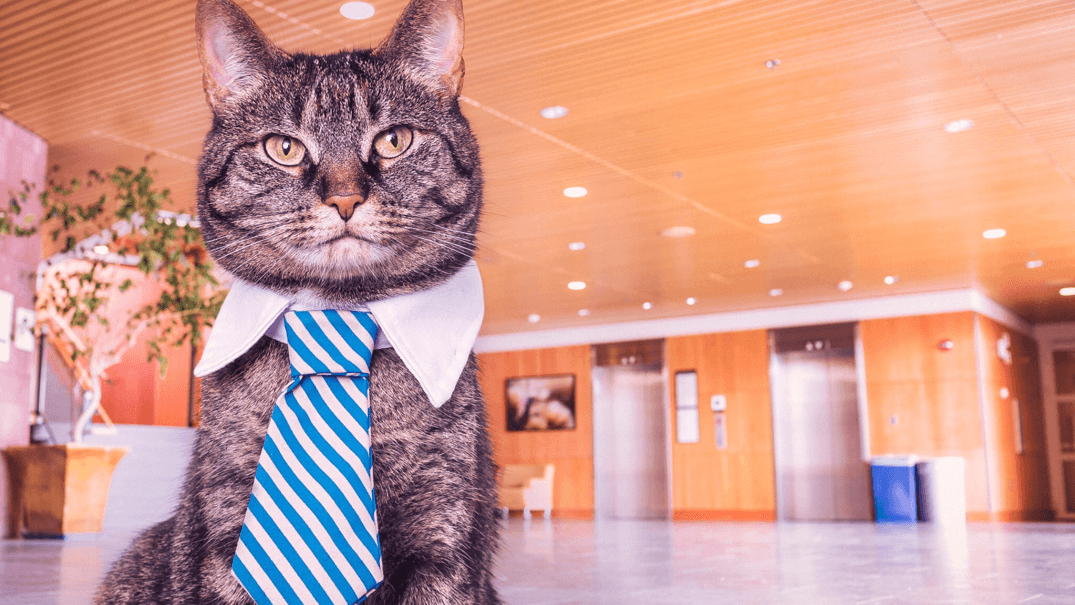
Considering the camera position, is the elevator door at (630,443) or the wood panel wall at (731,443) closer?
the wood panel wall at (731,443)

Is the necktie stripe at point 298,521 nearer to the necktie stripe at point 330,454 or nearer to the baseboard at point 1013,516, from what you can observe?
the necktie stripe at point 330,454

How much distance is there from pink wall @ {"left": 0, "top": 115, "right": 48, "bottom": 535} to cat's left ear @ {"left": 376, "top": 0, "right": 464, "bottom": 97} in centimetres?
673

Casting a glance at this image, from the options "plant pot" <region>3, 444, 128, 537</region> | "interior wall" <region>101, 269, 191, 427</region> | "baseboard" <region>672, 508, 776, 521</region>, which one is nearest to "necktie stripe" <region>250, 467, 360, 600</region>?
"plant pot" <region>3, 444, 128, 537</region>

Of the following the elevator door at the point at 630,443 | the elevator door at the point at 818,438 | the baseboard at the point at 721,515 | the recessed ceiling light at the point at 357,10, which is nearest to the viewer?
the recessed ceiling light at the point at 357,10

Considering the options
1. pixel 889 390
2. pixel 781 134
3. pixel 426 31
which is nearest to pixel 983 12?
pixel 781 134

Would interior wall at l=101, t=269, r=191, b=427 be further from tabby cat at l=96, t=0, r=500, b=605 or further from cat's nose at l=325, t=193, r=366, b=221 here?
cat's nose at l=325, t=193, r=366, b=221

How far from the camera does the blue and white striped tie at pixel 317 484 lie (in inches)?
43.5

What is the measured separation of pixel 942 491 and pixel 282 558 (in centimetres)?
1363

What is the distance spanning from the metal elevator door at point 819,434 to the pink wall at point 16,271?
11398 mm

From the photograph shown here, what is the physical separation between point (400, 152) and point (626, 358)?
15322mm

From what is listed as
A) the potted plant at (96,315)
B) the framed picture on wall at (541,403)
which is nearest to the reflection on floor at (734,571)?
the potted plant at (96,315)

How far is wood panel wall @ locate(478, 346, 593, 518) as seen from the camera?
53.9 feet

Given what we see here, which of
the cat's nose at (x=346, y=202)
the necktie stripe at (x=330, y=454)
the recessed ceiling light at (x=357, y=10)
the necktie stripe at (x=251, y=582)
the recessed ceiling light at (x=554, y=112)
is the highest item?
the recessed ceiling light at (x=357, y=10)

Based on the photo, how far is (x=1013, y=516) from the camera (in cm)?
1377
